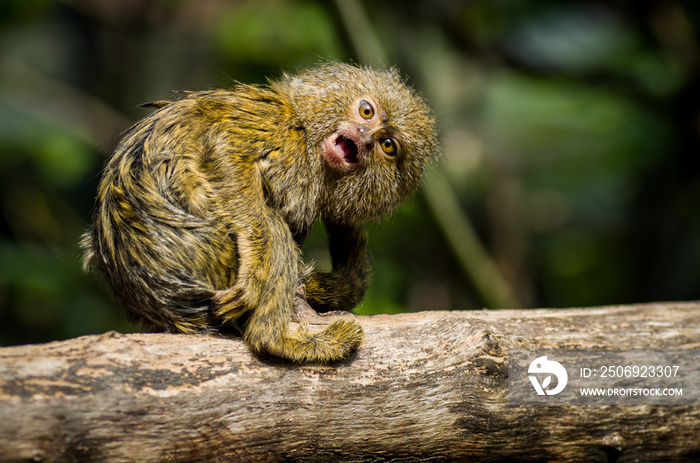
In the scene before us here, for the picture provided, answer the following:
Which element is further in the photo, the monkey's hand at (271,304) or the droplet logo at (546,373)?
the droplet logo at (546,373)

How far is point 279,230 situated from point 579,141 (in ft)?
23.3

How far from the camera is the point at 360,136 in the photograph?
4.22 meters

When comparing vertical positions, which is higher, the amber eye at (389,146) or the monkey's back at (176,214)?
the amber eye at (389,146)

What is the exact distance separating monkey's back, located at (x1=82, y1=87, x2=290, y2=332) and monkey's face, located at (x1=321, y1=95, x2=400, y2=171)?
56cm

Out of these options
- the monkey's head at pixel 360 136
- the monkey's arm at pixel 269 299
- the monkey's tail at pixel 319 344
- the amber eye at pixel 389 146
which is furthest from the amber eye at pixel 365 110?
the monkey's tail at pixel 319 344

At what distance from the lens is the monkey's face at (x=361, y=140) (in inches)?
164

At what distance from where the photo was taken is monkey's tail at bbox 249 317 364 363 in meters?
3.31

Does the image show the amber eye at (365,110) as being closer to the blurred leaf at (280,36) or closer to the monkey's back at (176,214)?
the monkey's back at (176,214)

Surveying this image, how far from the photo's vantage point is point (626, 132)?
758cm

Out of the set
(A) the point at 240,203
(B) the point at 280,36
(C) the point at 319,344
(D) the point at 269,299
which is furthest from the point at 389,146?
(B) the point at 280,36

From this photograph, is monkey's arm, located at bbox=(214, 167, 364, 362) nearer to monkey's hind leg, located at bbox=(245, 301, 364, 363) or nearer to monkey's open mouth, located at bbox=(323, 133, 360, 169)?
monkey's hind leg, located at bbox=(245, 301, 364, 363)

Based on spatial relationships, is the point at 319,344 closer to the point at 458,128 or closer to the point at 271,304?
the point at 271,304

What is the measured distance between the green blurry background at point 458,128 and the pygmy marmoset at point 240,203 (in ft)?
6.45

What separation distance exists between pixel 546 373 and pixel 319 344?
4.57 feet
